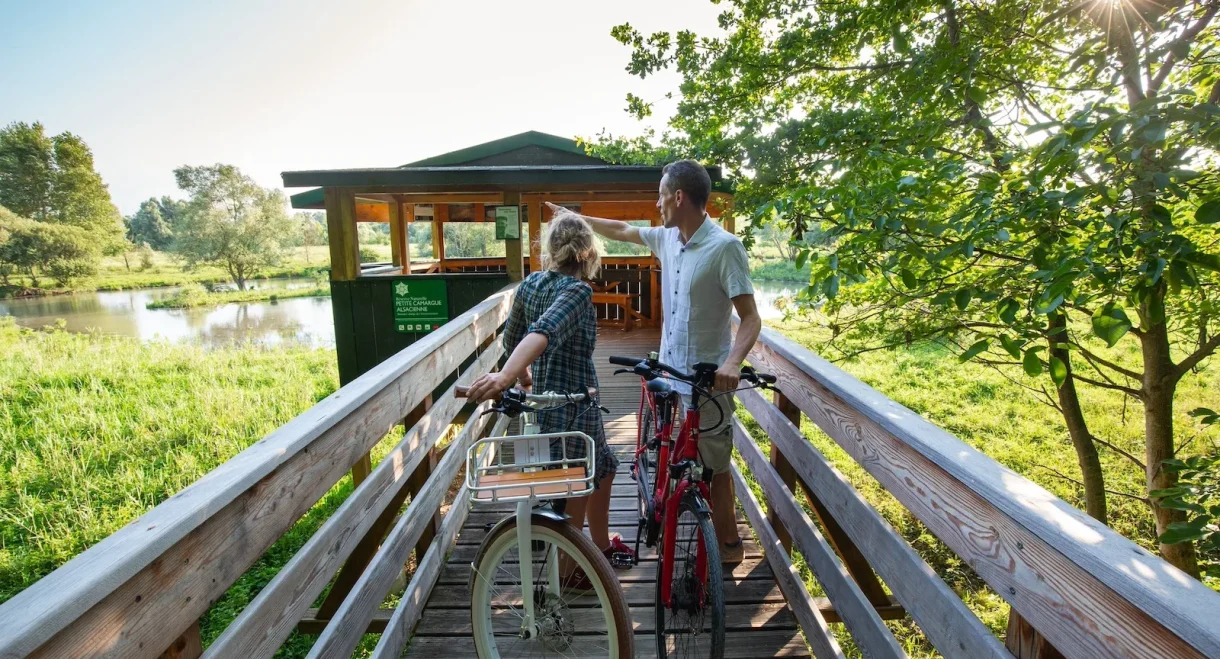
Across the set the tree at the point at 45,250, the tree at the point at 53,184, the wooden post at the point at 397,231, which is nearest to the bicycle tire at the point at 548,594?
the wooden post at the point at 397,231

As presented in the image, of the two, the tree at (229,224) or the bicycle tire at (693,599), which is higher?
the tree at (229,224)

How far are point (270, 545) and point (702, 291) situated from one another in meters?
1.73

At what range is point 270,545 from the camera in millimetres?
1379

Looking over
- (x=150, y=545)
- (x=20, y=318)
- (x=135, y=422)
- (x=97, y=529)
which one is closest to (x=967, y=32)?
(x=150, y=545)

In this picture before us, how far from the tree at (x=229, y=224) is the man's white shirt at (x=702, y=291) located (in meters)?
51.4

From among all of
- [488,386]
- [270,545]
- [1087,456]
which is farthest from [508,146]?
[270,545]

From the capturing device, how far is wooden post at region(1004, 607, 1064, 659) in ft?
3.60

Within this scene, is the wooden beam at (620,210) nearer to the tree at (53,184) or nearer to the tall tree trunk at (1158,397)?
the tall tree trunk at (1158,397)

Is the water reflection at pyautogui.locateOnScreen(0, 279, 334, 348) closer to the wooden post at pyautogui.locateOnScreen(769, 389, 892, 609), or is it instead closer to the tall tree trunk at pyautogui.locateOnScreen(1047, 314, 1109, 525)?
the tall tree trunk at pyautogui.locateOnScreen(1047, 314, 1109, 525)

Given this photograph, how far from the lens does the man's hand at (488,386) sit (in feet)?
5.69

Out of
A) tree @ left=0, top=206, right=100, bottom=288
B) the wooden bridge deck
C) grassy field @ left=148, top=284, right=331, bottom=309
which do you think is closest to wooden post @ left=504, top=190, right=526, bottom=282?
the wooden bridge deck

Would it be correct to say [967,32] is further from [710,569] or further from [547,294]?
[710,569]

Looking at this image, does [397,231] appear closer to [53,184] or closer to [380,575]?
[380,575]

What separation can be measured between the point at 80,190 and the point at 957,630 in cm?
6362
